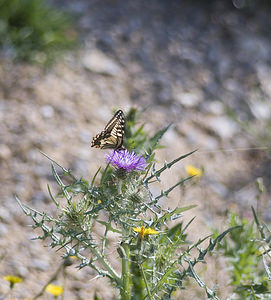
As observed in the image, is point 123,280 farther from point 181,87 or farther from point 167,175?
point 181,87

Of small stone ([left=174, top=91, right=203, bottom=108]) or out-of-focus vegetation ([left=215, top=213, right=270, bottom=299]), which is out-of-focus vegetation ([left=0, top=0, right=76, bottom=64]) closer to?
small stone ([left=174, top=91, right=203, bottom=108])

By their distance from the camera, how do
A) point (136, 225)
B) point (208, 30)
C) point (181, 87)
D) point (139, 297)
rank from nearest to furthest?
point (136, 225) → point (139, 297) → point (181, 87) → point (208, 30)

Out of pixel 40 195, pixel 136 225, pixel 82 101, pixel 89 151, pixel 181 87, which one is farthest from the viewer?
pixel 181 87

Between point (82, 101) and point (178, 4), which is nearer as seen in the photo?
point (82, 101)

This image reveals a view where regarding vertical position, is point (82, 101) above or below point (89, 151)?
above

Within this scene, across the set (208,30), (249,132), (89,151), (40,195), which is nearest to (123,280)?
(40,195)

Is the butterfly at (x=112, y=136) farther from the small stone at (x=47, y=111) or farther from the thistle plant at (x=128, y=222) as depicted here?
the small stone at (x=47, y=111)

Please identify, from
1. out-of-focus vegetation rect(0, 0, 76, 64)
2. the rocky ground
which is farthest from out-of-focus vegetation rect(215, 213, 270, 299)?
out-of-focus vegetation rect(0, 0, 76, 64)

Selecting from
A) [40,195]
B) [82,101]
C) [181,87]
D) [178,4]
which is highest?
[178,4]
